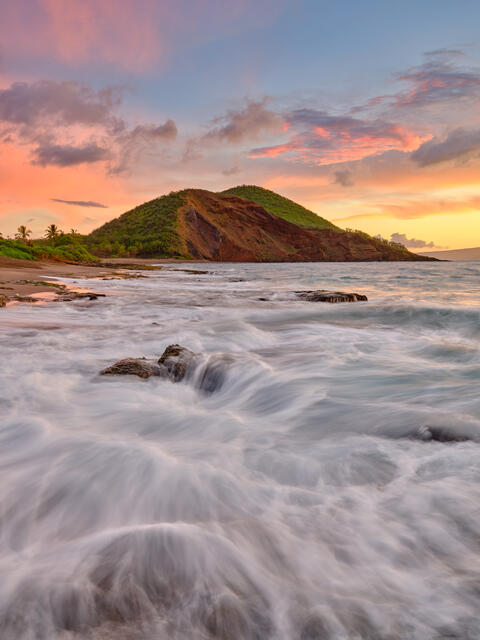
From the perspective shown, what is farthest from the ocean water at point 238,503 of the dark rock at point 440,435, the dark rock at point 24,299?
the dark rock at point 24,299

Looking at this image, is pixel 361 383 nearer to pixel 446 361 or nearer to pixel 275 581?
pixel 446 361

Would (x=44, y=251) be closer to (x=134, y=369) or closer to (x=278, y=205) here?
(x=134, y=369)

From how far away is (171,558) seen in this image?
1.76m

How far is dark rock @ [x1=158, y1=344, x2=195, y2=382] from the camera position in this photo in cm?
434

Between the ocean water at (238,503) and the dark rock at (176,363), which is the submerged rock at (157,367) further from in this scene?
the ocean water at (238,503)

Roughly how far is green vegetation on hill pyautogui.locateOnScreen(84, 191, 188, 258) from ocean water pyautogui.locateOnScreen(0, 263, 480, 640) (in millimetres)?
69468

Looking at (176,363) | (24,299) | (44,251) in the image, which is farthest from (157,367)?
(44,251)

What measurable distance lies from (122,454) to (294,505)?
4.10 ft

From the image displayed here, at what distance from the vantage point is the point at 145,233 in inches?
3253

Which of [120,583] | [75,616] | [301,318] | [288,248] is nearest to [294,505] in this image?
[120,583]

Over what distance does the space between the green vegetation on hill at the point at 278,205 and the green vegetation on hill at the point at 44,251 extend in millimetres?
96905

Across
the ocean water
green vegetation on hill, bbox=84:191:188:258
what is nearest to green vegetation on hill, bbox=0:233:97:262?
the ocean water

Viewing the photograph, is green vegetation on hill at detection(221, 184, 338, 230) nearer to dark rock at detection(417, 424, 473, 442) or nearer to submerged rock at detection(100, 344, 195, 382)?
submerged rock at detection(100, 344, 195, 382)

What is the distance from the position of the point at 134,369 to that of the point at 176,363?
1.47ft
